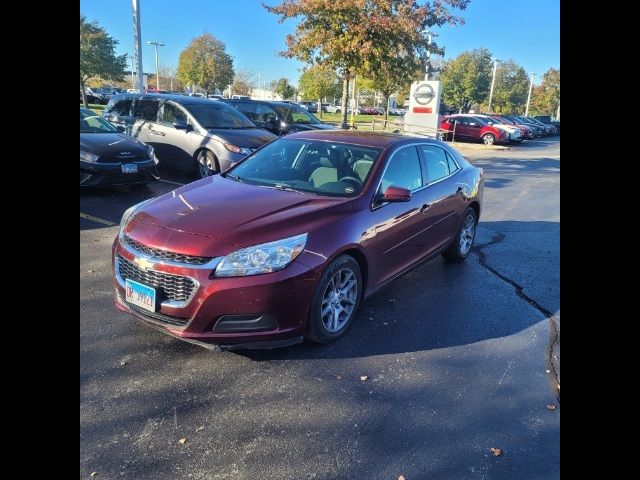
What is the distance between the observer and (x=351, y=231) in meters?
3.76

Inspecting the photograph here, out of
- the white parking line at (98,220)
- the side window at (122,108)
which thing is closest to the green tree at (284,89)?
the side window at (122,108)

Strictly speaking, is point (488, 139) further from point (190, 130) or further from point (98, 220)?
point (98, 220)

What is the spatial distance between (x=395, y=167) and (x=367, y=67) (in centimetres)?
1331

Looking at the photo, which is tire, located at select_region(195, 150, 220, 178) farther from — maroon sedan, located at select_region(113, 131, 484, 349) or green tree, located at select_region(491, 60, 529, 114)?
green tree, located at select_region(491, 60, 529, 114)

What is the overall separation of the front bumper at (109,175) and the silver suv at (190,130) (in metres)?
1.27

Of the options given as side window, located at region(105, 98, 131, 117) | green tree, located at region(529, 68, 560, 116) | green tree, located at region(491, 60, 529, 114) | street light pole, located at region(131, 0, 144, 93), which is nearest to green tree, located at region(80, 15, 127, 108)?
street light pole, located at region(131, 0, 144, 93)

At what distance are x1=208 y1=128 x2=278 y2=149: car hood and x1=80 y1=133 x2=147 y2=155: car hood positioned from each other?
4.86ft

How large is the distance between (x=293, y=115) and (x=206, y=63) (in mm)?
39864

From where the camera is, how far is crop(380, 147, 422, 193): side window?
4387 millimetres
